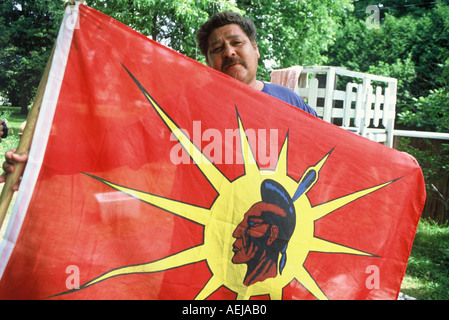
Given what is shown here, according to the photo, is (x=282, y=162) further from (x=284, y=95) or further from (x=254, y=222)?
(x=284, y=95)

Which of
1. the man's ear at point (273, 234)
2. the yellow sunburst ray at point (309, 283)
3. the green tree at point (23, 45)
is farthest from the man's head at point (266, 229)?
the green tree at point (23, 45)

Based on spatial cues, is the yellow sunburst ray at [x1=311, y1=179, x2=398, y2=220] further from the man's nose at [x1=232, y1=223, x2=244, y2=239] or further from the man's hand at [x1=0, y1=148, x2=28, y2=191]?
the man's hand at [x1=0, y1=148, x2=28, y2=191]

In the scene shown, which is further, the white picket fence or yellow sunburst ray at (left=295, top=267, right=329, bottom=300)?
the white picket fence

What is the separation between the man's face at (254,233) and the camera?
1.90 m

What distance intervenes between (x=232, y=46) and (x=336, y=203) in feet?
3.57

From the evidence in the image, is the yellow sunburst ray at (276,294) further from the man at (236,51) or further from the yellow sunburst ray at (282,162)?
the man at (236,51)

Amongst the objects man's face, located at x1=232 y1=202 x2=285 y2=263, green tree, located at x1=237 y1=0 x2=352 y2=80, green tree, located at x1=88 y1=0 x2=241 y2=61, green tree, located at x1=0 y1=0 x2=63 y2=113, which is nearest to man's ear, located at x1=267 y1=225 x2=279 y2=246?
man's face, located at x1=232 y1=202 x2=285 y2=263

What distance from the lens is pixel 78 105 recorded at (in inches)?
67.4

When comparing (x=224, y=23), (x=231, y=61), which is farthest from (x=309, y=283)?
(x=224, y=23)

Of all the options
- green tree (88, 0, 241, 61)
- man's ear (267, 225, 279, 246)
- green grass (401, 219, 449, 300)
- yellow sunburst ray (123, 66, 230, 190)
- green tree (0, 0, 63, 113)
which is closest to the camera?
yellow sunburst ray (123, 66, 230, 190)

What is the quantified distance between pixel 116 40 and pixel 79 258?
3.17 ft

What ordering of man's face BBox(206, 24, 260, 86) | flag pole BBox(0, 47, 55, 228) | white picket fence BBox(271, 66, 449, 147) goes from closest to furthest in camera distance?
flag pole BBox(0, 47, 55, 228), man's face BBox(206, 24, 260, 86), white picket fence BBox(271, 66, 449, 147)

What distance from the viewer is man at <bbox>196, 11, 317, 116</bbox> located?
2336mm

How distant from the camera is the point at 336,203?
2143 millimetres
